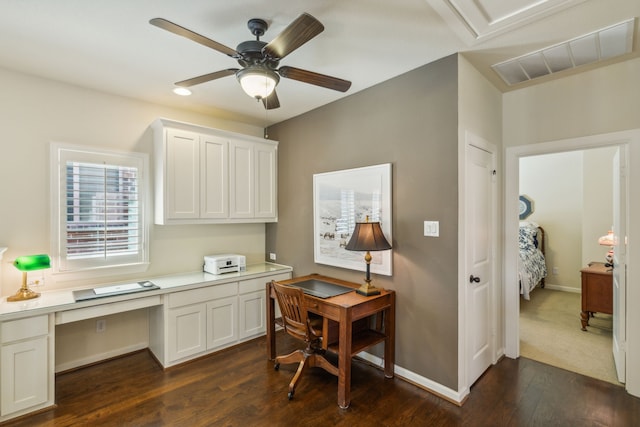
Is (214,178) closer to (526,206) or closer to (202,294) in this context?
(202,294)

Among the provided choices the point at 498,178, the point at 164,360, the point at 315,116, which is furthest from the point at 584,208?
the point at 164,360

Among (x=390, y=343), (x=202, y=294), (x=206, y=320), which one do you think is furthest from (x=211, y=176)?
(x=390, y=343)

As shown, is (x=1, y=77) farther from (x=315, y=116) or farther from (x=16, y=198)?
(x=315, y=116)

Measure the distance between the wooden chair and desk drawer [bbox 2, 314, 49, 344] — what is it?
1747mm

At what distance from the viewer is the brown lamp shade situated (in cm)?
257

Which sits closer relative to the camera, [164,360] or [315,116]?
[164,360]

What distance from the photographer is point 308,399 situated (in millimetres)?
2416

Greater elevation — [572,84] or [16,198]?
[572,84]

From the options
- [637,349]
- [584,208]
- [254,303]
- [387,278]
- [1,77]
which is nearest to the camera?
[637,349]

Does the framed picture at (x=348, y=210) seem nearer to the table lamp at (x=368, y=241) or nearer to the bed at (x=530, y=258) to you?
the table lamp at (x=368, y=241)

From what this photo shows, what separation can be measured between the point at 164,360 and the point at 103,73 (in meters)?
2.65

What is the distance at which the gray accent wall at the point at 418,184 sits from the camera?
2.42m

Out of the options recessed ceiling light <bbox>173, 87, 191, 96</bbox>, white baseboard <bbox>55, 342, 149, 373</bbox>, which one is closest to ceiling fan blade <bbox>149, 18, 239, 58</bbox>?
recessed ceiling light <bbox>173, 87, 191, 96</bbox>

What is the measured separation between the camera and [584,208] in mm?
4980
